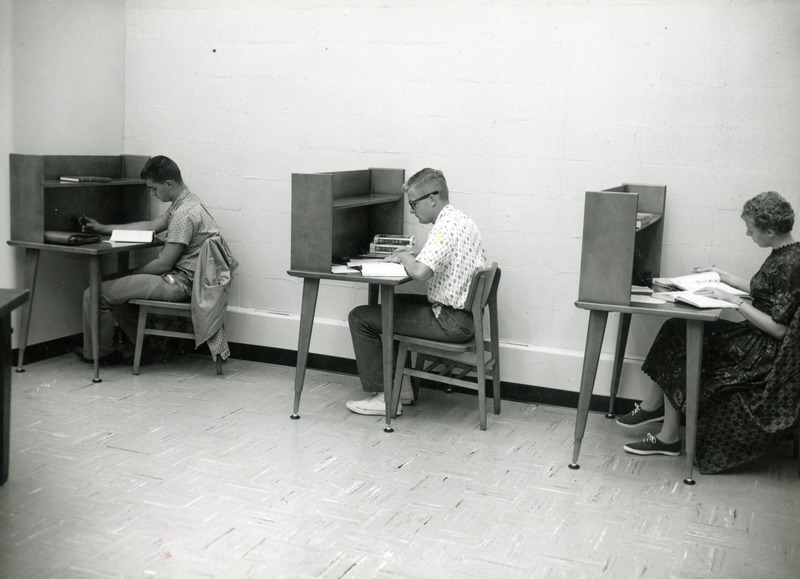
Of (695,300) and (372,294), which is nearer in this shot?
(695,300)

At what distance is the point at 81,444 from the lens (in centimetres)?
443

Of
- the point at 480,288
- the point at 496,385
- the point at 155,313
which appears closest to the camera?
the point at 480,288

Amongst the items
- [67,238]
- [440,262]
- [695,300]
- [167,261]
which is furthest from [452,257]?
[67,238]

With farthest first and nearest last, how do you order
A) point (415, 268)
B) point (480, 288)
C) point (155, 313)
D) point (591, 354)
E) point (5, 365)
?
1. point (155, 313)
2. point (480, 288)
3. point (415, 268)
4. point (591, 354)
5. point (5, 365)

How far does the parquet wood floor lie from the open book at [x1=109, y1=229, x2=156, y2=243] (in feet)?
3.11

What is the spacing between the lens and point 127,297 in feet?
18.4

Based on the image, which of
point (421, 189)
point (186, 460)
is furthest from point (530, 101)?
point (186, 460)

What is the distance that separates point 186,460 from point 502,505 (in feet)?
5.00

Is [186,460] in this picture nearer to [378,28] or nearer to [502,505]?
[502,505]

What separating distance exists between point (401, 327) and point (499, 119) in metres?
1.44

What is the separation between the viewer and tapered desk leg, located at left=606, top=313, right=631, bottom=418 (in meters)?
5.13

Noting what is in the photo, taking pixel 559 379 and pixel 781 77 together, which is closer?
pixel 781 77

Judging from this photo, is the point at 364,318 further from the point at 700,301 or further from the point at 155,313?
the point at 700,301

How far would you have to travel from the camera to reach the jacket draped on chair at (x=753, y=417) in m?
4.18
